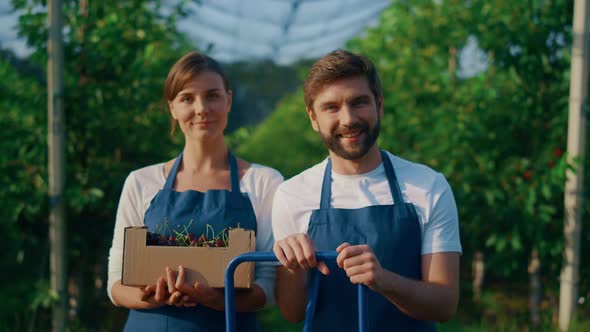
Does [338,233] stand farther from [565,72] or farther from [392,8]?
[392,8]

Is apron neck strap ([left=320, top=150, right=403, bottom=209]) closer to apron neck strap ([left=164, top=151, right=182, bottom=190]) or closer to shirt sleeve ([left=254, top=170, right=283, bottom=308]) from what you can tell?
shirt sleeve ([left=254, top=170, right=283, bottom=308])

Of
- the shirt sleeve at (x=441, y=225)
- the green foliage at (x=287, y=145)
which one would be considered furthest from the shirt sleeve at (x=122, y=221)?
the green foliage at (x=287, y=145)

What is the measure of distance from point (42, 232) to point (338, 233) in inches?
121

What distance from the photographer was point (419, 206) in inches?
74.0

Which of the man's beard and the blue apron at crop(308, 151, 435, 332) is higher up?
the man's beard

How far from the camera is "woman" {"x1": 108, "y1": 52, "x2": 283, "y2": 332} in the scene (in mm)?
2129

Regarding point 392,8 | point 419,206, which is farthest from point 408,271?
point 392,8

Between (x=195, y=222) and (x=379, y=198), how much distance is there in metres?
0.60

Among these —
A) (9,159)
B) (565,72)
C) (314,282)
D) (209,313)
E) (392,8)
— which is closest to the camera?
(314,282)

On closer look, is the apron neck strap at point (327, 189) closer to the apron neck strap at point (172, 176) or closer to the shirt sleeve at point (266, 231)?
the shirt sleeve at point (266, 231)

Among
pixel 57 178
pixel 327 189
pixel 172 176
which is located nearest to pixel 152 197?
pixel 172 176

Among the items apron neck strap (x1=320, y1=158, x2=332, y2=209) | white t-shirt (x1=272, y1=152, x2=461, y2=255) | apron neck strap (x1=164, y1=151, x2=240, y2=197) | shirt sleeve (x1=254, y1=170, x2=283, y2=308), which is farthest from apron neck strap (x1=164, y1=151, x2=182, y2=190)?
apron neck strap (x1=320, y1=158, x2=332, y2=209)

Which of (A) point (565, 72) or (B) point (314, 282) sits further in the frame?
(A) point (565, 72)

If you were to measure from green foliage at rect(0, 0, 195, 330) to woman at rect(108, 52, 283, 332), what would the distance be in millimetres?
1821
